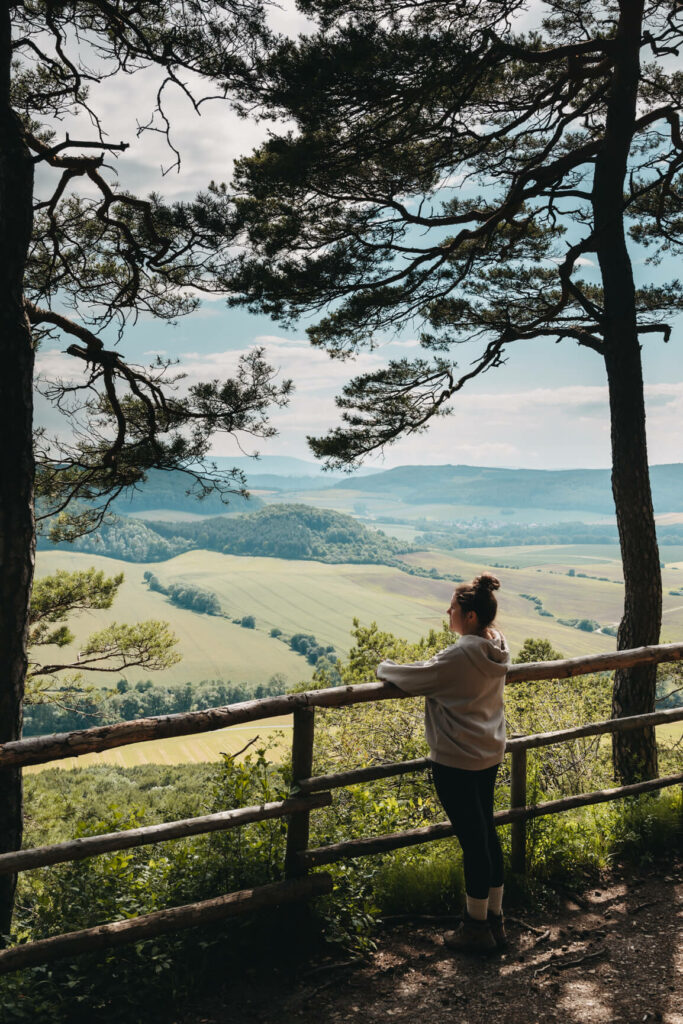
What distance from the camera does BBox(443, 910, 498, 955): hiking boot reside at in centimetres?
280

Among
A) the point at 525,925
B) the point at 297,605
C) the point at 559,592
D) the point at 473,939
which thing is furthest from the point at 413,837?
the point at 559,592

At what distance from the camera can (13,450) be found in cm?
415

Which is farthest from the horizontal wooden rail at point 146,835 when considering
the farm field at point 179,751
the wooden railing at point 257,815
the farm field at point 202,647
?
the farm field at point 202,647

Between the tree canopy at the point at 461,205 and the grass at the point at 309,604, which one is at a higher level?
the tree canopy at the point at 461,205

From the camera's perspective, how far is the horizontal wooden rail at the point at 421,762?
2.88m

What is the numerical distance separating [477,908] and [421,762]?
23.1 inches

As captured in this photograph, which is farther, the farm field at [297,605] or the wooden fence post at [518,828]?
the farm field at [297,605]

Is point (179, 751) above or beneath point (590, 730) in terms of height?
beneath

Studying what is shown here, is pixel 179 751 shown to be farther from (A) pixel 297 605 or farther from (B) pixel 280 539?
(B) pixel 280 539

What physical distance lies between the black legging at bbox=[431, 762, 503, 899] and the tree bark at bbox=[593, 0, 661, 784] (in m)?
4.11

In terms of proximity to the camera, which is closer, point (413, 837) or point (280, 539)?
point (413, 837)

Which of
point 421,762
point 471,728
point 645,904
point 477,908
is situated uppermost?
point 471,728

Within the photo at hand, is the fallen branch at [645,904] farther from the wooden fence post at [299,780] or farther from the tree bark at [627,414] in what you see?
the tree bark at [627,414]

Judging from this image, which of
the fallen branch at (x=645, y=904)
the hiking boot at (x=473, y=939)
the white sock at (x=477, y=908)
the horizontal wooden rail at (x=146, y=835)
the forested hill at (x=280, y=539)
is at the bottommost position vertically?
the forested hill at (x=280, y=539)
